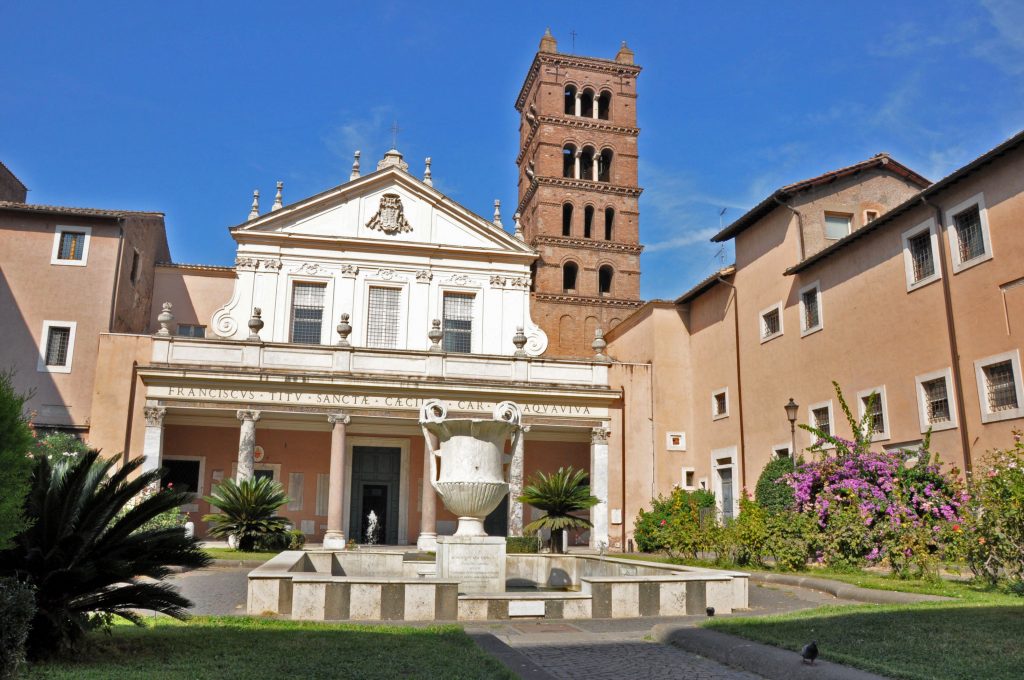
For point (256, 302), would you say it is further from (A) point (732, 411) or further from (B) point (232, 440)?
(A) point (732, 411)

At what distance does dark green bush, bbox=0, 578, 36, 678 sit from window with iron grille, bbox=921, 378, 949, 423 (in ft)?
54.5

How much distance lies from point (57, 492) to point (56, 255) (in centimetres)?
2146

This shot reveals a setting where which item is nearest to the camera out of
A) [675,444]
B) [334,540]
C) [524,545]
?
[524,545]

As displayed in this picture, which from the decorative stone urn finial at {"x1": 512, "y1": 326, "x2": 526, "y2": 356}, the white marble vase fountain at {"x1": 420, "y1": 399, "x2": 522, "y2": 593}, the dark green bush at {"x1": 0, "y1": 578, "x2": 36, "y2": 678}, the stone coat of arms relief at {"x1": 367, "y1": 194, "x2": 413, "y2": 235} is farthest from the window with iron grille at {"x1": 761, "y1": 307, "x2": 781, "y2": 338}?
the dark green bush at {"x1": 0, "y1": 578, "x2": 36, "y2": 678}

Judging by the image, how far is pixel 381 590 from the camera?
9820 mm

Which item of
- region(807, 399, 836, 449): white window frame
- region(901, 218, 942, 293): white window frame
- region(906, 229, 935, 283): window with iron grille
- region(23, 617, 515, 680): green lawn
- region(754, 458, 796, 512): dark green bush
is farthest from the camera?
region(807, 399, 836, 449): white window frame

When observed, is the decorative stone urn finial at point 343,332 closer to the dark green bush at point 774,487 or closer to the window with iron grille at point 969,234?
the dark green bush at point 774,487

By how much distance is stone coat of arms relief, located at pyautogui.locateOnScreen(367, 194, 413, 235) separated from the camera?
29.8 m

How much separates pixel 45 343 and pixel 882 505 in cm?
2308

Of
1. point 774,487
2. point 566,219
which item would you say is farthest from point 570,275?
point 774,487

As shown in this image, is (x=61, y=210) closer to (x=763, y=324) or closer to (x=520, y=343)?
(x=520, y=343)

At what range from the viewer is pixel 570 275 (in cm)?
4125

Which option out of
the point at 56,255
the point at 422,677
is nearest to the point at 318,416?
the point at 56,255

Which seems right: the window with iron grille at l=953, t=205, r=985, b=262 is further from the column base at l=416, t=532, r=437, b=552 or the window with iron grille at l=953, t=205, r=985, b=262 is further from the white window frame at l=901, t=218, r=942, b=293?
the column base at l=416, t=532, r=437, b=552
